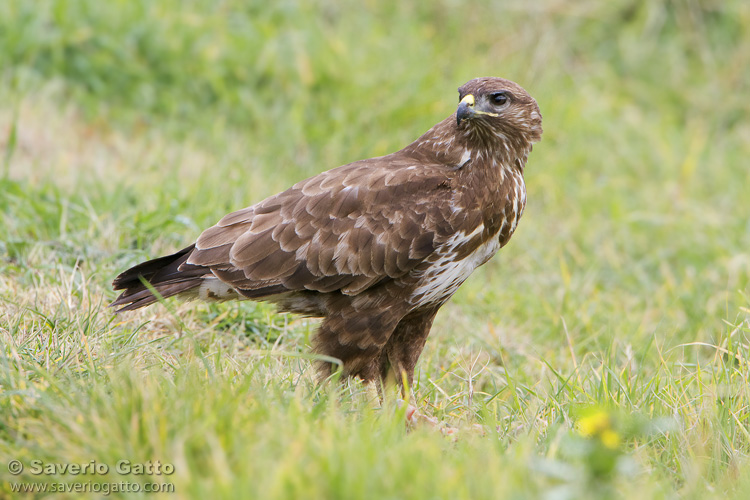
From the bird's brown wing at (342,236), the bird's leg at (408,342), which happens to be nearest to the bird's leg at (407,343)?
the bird's leg at (408,342)

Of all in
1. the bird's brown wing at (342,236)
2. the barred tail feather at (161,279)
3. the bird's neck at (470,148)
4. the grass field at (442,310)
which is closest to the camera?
the grass field at (442,310)

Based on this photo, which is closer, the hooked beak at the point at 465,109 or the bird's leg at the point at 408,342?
the hooked beak at the point at 465,109

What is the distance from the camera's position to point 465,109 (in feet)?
13.1

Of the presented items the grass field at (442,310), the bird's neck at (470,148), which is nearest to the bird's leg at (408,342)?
the grass field at (442,310)

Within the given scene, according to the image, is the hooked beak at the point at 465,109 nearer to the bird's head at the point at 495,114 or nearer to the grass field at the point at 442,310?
the bird's head at the point at 495,114

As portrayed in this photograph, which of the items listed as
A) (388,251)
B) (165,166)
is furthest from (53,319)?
(165,166)

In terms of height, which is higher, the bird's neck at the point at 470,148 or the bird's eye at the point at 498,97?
the bird's eye at the point at 498,97

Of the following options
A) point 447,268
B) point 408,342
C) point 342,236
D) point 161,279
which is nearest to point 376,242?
point 342,236

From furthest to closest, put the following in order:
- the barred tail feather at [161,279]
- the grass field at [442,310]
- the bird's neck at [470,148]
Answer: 1. the bird's neck at [470,148]
2. the barred tail feather at [161,279]
3. the grass field at [442,310]

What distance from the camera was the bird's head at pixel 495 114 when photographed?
4059 millimetres

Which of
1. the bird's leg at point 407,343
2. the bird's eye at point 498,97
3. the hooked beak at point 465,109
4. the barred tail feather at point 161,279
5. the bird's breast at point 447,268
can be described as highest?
the bird's eye at point 498,97

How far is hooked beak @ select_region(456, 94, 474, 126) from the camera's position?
13.0 ft

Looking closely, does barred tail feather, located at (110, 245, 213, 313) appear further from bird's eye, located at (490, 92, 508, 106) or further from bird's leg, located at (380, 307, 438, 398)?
bird's eye, located at (490, 92, 508, 106)

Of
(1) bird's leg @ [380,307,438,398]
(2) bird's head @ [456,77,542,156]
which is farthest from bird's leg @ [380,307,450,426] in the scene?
(2) bird's head @ [456,77,542,156]
